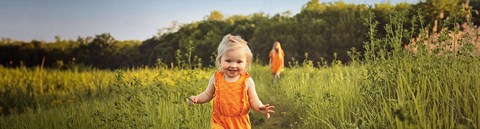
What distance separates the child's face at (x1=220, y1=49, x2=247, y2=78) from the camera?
13.0ft

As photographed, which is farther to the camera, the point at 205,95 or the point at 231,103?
the point at 205,95

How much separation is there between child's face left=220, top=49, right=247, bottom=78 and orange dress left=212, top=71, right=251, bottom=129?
0.10m

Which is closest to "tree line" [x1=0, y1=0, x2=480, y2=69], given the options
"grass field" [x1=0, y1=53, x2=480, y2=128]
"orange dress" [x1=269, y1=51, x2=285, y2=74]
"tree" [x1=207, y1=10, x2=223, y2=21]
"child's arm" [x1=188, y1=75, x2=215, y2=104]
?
"tree" [x1=207, y1=10, x2=223, y2=21]

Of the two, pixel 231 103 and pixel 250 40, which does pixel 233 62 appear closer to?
pixel 231 103

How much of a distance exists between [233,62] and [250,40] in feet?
67.4

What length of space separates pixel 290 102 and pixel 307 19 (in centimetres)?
1494

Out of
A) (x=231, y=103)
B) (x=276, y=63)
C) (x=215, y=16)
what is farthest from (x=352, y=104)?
(x=215, y=16)

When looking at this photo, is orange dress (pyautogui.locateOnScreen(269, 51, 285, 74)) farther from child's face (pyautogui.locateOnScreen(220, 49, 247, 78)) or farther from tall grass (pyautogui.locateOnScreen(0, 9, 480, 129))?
child's face (pyautogui.locateOnScreen(220, 49, 247, 78))

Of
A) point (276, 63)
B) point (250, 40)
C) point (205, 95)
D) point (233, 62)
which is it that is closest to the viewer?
point (233, 62)

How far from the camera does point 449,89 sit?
A: 438cm

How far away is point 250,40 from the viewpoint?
24.5 meters

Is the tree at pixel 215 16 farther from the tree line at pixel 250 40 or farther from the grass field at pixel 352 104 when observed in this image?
the grass field at pixel 352 104

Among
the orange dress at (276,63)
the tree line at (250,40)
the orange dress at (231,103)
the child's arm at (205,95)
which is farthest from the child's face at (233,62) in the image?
the tree line at (250,40)

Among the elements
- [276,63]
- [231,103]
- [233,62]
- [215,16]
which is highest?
[215,16]
